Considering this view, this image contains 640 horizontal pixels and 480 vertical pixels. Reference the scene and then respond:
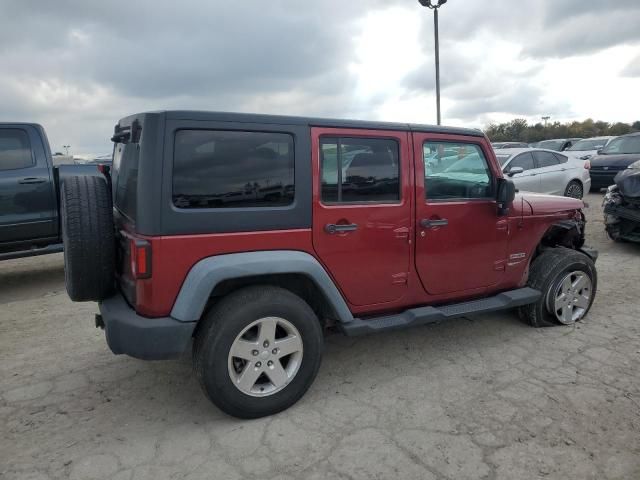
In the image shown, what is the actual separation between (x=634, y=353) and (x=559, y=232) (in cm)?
130

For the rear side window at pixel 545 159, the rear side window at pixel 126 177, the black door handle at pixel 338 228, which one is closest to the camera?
the rear side window at pixel 126 177

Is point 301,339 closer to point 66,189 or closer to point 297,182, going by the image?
point 297,182

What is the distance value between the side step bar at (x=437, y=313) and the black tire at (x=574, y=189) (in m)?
7.45

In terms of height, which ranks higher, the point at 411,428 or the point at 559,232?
the point at 559,232

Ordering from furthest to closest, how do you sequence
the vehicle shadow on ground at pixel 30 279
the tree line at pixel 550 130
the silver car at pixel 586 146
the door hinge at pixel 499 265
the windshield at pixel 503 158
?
1. the tree line at pixel 550 130
2. the silver car at pixel 586 146
3. the windshield at pixel 503 158
4. the vehicle shadow on ground at pixel 30 279
5. the door hinge at pixel 499 265

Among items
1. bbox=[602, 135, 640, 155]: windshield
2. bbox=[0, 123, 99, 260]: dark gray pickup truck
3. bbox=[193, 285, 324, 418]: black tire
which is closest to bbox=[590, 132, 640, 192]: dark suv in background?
bbox=[602, 135, 640, 155]: windshield

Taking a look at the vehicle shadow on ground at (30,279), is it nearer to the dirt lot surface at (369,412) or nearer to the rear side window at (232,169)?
the dirt lot surface at (369,412)

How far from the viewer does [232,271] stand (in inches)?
105

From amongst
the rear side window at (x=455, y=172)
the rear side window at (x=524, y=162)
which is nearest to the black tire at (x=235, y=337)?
the rear side window at (x=455, y=172)

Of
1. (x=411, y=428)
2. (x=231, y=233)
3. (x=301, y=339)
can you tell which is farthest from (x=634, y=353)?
(x=231, y=233)

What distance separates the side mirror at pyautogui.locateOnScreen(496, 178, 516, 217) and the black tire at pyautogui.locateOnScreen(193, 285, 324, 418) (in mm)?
1823

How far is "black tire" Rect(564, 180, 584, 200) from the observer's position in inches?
407

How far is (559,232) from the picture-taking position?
4.50 m

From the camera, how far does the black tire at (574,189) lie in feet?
33.9
